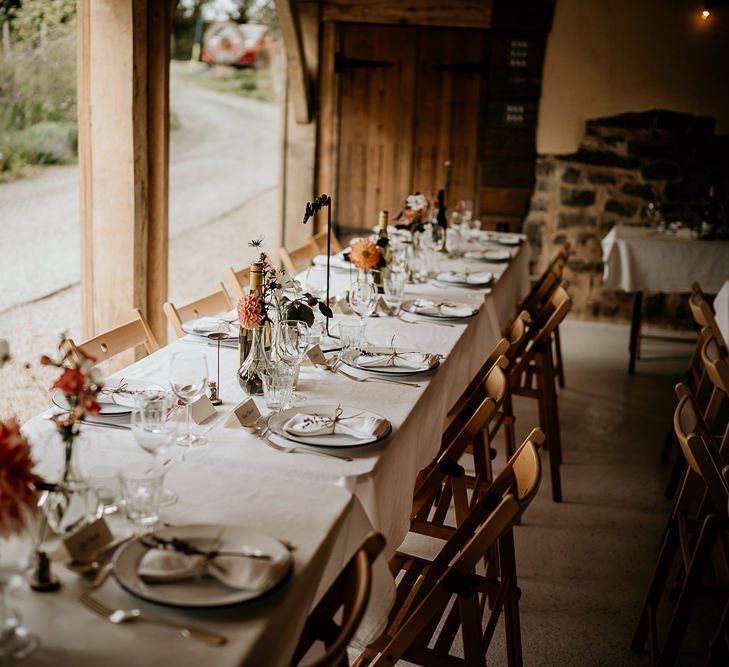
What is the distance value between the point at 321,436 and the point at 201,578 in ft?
2.53

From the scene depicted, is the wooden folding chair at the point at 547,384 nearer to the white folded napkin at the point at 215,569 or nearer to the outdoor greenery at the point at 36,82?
the white folded napkin at the point at 215,569

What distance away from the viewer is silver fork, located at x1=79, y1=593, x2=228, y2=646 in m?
1.40

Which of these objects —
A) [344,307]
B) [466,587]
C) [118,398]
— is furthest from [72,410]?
[344,307]

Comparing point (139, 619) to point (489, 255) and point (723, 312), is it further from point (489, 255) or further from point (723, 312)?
point (489, 255)

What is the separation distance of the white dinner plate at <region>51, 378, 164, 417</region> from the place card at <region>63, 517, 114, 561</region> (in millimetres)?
620

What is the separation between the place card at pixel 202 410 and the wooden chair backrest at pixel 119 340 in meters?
0.62

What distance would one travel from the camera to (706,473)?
2.57 m

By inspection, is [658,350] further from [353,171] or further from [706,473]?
[706,473]

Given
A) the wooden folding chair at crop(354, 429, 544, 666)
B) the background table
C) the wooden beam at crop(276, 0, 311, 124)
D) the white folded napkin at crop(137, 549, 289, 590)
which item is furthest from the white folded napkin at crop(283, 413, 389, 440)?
the wooden beam at crop(276, 0, 311, 124)

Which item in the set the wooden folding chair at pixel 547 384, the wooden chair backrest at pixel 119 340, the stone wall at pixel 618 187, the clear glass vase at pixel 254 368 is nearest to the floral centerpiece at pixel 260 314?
the clear glass vase at pixel 254 368

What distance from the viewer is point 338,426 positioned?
2.34 meters

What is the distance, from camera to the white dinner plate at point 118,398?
7.72ft

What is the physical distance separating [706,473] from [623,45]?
5600 millimetres

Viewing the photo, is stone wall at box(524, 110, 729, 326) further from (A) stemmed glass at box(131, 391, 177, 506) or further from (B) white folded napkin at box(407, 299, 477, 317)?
(A) stemmed glass at box(131, 391, 177, 506)
